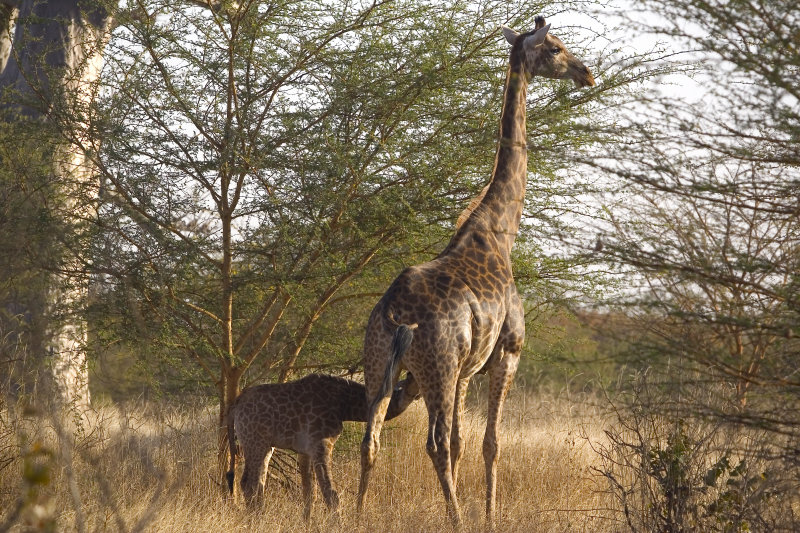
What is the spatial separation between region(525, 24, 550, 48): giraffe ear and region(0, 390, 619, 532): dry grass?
2826 millimetres

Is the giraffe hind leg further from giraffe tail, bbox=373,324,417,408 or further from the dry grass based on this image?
giraffe tail, bbox=373,324,417,408

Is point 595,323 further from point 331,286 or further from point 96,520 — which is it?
point 331,286

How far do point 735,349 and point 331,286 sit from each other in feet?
12.1

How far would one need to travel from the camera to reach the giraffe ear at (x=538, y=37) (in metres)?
7.45

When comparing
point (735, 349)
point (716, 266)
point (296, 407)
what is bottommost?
point (296, 407)

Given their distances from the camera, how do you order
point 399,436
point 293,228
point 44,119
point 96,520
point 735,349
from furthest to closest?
point 399,436 < point 44,119 < point 293,228 < point 96,520 < point 735,349

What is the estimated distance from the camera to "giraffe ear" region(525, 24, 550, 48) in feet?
24.4

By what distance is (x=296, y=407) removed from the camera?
23.1ft

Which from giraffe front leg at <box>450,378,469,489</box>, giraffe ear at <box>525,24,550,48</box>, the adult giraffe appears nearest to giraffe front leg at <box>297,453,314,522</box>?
the adult giraffe

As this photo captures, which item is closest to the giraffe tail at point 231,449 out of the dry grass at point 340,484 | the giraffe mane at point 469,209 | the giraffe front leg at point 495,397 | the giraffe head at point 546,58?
the dry grass at point 340,484

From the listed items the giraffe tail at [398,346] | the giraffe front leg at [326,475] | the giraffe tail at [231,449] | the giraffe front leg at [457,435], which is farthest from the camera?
the giraffe tail at [231,449]

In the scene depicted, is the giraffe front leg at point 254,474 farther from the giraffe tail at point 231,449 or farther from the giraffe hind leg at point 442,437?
the giraffe hind leg at point 442,437

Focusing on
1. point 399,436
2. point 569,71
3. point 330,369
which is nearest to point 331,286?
point 330,369

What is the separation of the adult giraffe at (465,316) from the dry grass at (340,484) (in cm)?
44
